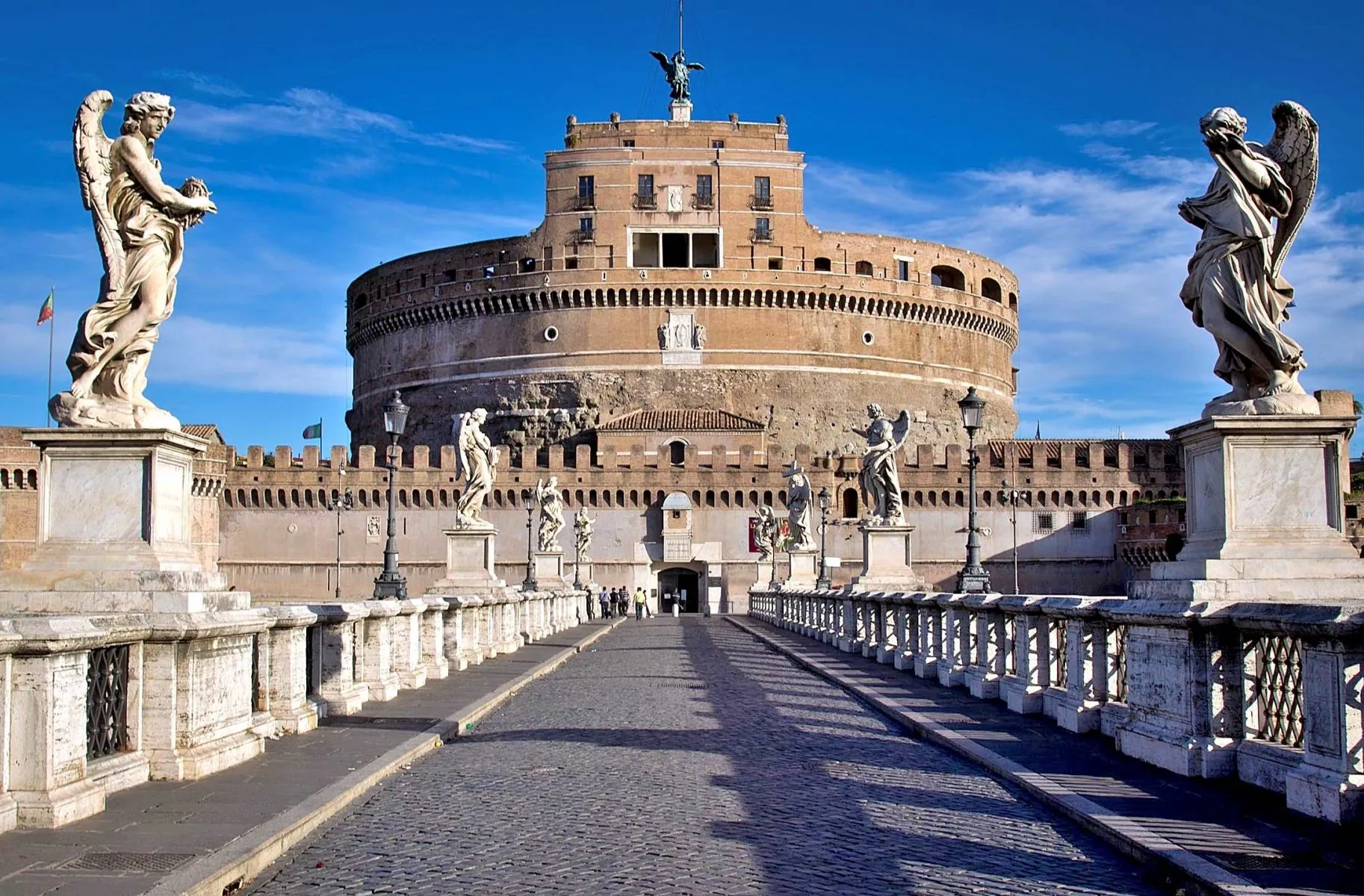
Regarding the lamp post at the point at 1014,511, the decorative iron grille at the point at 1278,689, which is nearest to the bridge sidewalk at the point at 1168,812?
the decorative iron grille at the point at 1278,689

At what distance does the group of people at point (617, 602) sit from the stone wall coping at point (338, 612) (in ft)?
121

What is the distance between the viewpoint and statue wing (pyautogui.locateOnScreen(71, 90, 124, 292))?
7.48 meters

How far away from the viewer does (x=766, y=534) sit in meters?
56.3

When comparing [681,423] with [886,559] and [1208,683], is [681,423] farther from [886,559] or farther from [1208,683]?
[1208,683]

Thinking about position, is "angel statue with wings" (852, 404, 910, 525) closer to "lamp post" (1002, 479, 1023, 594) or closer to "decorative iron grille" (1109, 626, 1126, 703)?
"decorative iron grille" (1109, 626, 1126, 703)

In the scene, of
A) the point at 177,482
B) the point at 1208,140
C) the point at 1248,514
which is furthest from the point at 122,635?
the point at 1208,140

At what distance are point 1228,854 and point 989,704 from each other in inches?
229

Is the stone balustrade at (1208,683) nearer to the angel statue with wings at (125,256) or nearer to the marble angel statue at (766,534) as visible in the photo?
the angel statue with wings at (125,256)

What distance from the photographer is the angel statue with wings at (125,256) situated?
7.40 m

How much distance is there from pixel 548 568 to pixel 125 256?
29544mm

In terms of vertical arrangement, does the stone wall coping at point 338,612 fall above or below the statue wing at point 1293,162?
below

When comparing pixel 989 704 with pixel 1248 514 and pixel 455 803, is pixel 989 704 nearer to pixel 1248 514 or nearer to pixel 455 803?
pixel 1248 514

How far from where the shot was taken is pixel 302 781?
704cm

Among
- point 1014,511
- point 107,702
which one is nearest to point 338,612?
point 107,702
